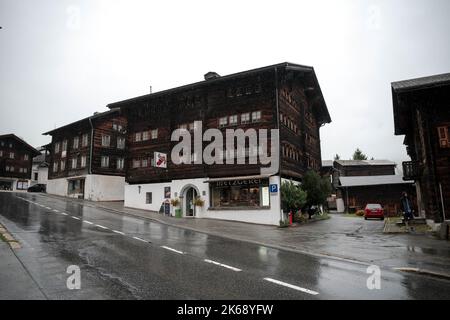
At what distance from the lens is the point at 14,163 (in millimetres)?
71000

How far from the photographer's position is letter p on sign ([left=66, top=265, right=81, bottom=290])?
6.81m

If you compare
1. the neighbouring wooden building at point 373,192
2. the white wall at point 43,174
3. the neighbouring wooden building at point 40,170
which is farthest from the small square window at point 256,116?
the white wall at point 43,174

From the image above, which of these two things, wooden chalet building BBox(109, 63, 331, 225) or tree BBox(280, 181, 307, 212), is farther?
wooden chalet building BBox(109, 63, 331, 225)

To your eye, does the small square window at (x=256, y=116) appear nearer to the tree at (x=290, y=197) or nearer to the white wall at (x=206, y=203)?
the white wall at (x=206, y=203)

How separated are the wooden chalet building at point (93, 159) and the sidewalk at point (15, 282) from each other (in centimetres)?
3692

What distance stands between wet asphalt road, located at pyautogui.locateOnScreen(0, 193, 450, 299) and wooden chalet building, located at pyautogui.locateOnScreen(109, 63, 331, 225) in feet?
47.2

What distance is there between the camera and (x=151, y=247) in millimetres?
12305

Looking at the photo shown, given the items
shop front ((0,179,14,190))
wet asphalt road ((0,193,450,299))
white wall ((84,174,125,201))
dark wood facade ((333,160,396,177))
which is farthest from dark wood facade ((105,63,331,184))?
shop front ((0,179,14,190))

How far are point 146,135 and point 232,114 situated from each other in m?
11.5

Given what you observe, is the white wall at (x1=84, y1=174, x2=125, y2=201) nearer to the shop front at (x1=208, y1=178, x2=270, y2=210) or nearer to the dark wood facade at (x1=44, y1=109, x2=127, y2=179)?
the dark wood facade at (x1=44, y1=109, x2=127, y2=179)

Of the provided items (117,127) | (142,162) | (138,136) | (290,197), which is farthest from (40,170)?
(290,197)

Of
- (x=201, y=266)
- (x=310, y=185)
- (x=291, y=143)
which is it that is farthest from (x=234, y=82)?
(x=201, y=266)

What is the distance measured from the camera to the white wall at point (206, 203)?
25.4m
